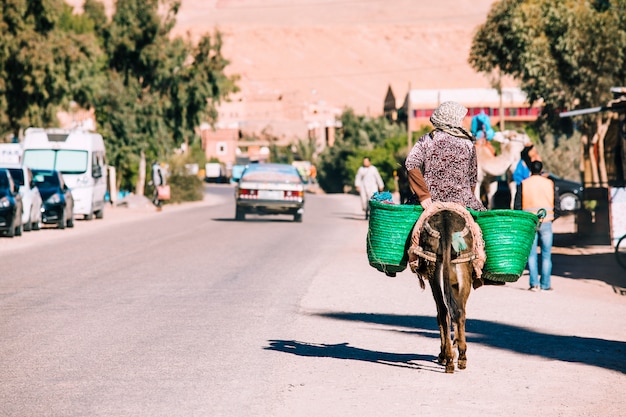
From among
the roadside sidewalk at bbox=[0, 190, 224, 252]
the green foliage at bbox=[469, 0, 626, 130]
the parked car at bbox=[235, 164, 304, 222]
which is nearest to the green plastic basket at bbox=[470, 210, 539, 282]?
the roadside sidewalk at bbox=[0, 190, 224, 252]

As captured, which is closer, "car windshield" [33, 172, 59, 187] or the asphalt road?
the asphalt road

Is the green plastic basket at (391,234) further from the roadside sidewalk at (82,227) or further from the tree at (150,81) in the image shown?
the tree at (150,81)

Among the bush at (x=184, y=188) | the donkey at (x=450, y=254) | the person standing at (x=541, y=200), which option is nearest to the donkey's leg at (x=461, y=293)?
the donkey at (x=450, y=254)

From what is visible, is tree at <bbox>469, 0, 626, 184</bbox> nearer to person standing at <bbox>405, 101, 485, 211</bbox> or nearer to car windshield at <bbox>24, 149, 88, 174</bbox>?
car windshield at <bbox>24, 149, 88, 174</bbox>

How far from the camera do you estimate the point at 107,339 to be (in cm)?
1065

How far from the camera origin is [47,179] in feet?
104

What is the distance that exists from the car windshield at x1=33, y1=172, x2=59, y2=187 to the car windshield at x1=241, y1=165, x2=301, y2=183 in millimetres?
5616

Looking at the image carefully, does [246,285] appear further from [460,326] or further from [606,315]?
[460,326]

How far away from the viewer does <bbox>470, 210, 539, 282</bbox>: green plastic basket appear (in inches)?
347

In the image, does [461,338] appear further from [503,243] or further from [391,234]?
[391,234]

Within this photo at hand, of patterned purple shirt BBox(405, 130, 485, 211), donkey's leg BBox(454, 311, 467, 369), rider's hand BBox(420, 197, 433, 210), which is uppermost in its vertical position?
patterned purple shirt BBox(405, 130, 485, 211)

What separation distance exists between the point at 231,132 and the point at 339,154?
76100mm

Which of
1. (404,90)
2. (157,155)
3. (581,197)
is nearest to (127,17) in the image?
(157,155)

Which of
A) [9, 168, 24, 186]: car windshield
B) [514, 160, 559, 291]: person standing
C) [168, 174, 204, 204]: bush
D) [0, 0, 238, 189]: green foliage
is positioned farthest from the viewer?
[168, 174, 204, 204]: bush
